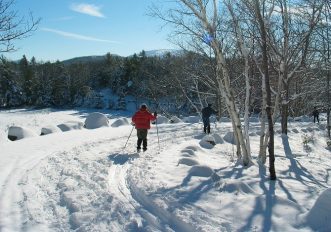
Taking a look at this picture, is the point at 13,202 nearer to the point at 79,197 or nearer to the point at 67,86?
the point at 79,197

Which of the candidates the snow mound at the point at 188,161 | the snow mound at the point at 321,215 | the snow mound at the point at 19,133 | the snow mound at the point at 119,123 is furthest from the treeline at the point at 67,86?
the snow mound at the point at 321,215

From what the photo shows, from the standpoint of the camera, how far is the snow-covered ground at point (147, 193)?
600cm

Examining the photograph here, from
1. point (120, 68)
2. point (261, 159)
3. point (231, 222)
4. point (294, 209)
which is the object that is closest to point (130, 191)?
point (231, 222)

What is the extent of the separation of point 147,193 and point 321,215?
122 inches

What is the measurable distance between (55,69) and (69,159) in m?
68.0

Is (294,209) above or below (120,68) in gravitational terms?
below

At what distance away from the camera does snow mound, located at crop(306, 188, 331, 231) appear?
19.1 feet

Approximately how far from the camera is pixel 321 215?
604 cm

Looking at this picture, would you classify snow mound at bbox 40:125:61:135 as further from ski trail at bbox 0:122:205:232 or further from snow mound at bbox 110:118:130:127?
ski trail at bbox 0:122:205:232

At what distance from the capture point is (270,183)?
893 centimetres

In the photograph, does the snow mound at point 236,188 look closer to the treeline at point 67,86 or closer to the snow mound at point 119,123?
the snow mound at point 119,123

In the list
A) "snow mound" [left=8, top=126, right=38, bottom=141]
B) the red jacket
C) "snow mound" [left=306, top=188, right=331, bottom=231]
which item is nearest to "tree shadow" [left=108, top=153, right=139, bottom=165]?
the red jacket

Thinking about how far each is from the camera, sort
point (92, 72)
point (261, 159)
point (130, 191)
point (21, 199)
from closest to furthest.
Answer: point (21, 199) → point (130, 191) → point (261, 159) → point (92, 72)

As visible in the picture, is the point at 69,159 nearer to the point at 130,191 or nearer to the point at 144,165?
the point at 144,165
